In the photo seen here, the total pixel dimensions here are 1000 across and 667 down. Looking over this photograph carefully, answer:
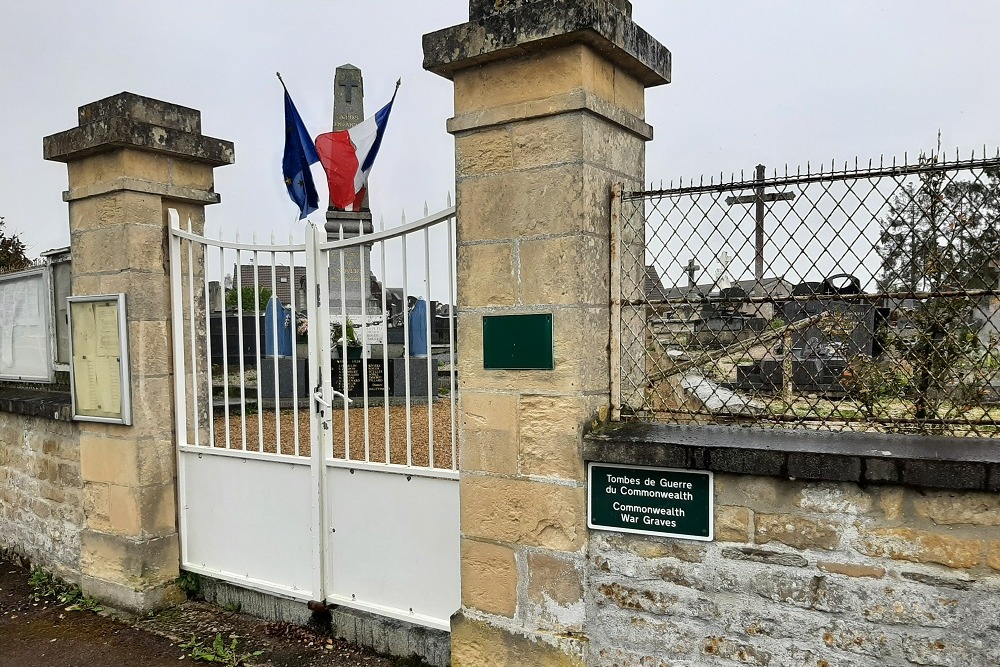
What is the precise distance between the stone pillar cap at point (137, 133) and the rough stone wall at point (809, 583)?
144 inches

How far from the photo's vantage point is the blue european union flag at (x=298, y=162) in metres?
6.36

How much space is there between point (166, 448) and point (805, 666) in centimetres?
397

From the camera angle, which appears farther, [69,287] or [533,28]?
[69,287]

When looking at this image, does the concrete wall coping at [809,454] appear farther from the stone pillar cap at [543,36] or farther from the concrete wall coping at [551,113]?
the stone pillar cap at [543,36]

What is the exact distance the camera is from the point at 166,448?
499 cm

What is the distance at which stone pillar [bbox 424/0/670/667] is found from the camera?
313 centimetres

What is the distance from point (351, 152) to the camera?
8367 mm

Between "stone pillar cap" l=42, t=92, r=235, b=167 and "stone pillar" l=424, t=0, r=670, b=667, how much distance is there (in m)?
2.33

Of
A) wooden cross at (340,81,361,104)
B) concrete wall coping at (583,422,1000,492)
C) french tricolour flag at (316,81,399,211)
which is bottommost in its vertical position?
concrete wall coping at (583,422,1000,492)

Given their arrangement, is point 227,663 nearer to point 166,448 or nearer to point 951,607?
point 166,448

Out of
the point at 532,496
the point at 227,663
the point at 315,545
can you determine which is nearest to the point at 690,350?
the point at 532,496

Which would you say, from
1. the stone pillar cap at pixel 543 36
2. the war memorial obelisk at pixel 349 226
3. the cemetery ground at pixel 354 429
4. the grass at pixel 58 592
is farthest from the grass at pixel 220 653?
the war memorial obelisk at pixel 349 226

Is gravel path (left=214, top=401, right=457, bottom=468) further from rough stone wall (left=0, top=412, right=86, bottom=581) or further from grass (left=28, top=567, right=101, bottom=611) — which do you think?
grass (left=28, top=567, right=101, bottom=611)

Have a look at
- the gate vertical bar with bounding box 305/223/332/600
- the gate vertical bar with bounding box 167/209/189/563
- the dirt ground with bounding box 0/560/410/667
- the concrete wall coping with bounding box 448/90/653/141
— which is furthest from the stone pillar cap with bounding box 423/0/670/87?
the dirt ground with bounding box 0/560/410/667
